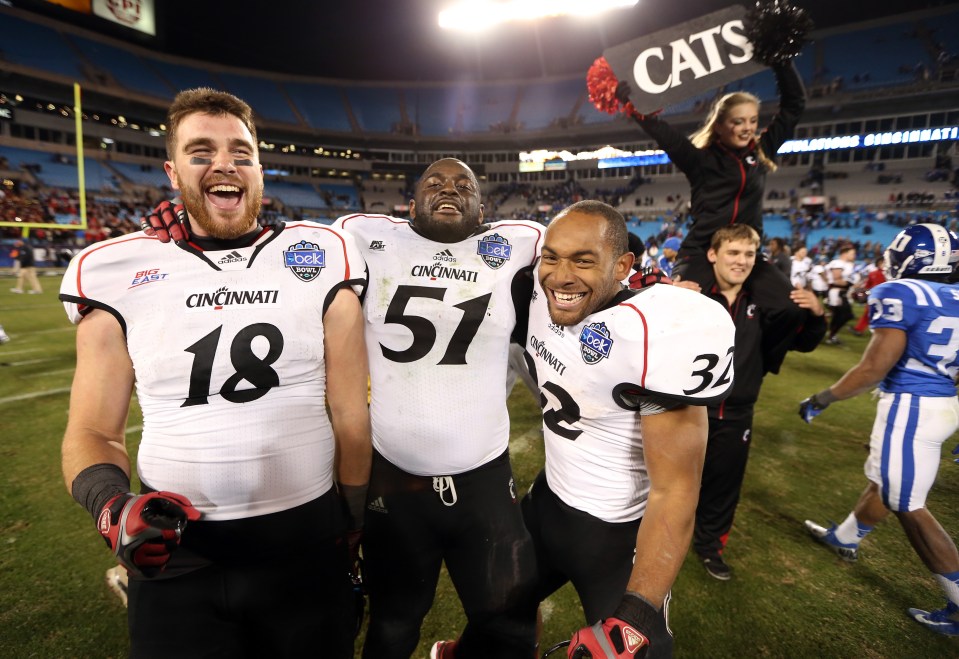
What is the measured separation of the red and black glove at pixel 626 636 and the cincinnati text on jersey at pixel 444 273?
145 cm

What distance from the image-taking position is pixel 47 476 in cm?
398

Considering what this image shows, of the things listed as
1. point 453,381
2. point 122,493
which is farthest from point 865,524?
point 122,493

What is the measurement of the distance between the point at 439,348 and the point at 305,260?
72 cm

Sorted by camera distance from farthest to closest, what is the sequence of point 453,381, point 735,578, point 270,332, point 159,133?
1. point 159,133
2. point 735,578
3. point 453,381
4. point 270,332

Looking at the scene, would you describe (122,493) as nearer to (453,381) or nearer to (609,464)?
(453,381)

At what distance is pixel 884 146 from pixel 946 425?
3414cm

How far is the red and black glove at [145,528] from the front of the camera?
116cm

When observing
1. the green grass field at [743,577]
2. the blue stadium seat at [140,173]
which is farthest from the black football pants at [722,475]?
the blue stadium seat at [140,173]

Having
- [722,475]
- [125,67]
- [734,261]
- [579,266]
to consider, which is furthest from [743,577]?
[125,67]

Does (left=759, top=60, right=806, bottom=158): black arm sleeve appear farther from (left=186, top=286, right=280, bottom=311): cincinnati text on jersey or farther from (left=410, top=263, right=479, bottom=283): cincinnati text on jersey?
(left=186, top=286, right=280, bottom=311): cincinnati text on jersey

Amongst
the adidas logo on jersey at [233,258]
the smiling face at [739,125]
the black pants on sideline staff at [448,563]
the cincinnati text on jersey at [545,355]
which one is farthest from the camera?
the smiling face at [739,125]

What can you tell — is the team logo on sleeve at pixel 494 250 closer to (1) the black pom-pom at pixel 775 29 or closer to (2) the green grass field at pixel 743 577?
(2) the green grass field at pixel 743 577

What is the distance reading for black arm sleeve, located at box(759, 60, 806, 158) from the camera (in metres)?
3.19

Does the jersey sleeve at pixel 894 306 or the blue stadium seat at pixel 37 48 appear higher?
the blue stadium seat at pixel 37 48
